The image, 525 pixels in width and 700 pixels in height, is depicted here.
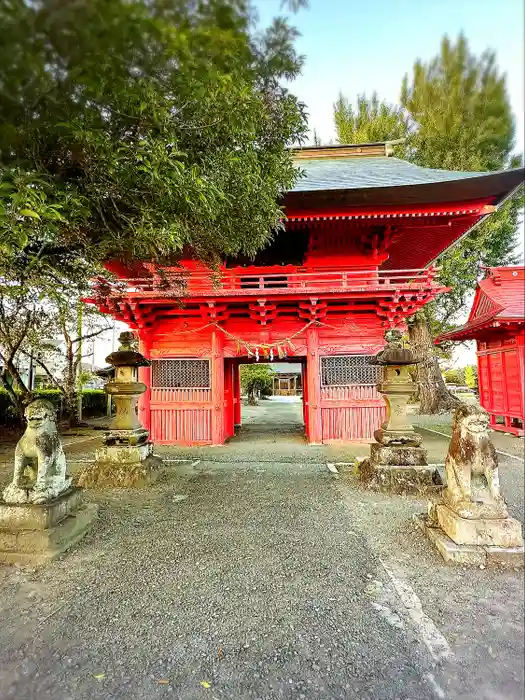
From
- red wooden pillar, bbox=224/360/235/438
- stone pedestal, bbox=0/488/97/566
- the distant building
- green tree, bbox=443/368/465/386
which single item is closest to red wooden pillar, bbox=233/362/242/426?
red wooden pillar, bbox=224/360/235/438

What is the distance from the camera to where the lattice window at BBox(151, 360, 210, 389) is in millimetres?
8375

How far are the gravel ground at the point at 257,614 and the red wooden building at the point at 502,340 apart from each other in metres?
6.88

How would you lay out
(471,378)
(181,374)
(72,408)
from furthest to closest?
(471,378) → (72,408) → (181,374)

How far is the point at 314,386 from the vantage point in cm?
820

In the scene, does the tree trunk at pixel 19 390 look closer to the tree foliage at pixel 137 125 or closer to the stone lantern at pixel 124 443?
the stone lantern at pixel 124 443

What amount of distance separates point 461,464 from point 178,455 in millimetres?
5596

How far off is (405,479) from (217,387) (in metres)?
4.65

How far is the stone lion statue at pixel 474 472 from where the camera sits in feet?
9.76

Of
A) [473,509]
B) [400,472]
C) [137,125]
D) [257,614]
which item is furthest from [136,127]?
[400,472]

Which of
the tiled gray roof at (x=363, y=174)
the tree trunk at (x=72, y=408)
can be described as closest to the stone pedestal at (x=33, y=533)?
the tiled gray roof at (x=363, y=174)

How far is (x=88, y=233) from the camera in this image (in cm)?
401

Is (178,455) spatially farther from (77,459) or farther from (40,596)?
(40,596)

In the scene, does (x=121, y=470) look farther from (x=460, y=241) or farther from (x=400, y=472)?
(x=460, y=241)

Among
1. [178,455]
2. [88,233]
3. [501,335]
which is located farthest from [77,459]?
[501,335]
